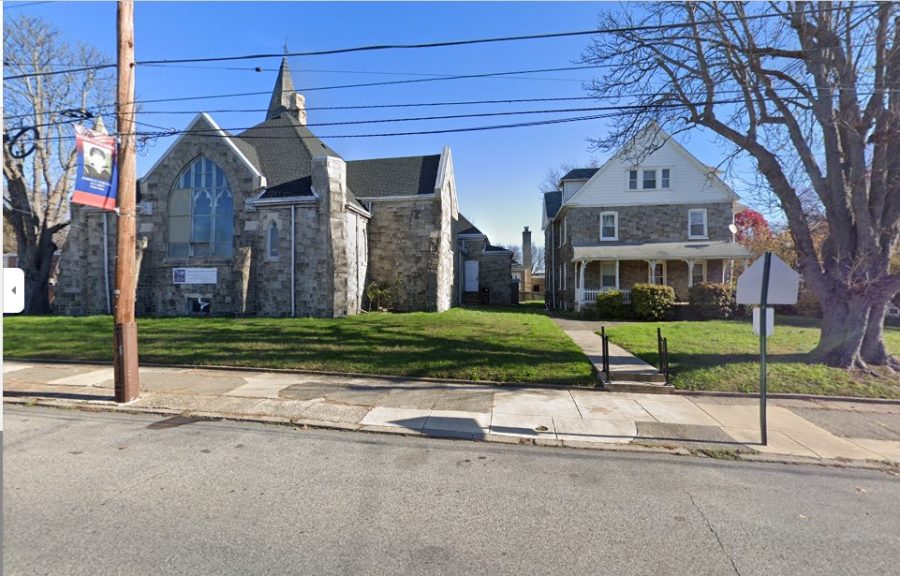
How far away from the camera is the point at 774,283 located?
5.52 meters

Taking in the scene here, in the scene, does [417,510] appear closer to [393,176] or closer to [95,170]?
[95,170]

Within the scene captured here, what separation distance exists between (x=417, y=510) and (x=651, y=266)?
68.9ft

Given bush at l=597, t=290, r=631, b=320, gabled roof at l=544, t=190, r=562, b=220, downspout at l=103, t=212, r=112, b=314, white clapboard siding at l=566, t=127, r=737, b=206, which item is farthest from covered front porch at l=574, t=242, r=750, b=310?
downspout at l=103, t=212, r=112, b=314

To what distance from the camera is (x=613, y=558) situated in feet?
10.0

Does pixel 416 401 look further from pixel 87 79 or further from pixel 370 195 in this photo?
pixel 87 79

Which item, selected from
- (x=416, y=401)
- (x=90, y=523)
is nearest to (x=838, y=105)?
(x=416, y=401)

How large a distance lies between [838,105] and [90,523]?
47.4 feet

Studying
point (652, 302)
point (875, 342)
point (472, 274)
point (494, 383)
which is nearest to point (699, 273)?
point (652, 302)

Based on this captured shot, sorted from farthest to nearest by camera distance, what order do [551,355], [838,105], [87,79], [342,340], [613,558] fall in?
[87,79] → [342,340] → [551,355] → [838,105] → [613,558]

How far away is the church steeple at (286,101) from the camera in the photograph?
26030mm

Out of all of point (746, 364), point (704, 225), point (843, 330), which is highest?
point (704, 225)

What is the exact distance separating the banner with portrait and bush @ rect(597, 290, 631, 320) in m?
19.1

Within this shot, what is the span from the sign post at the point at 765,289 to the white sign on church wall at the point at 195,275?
19698 millimetres

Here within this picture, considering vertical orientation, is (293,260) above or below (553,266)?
below
